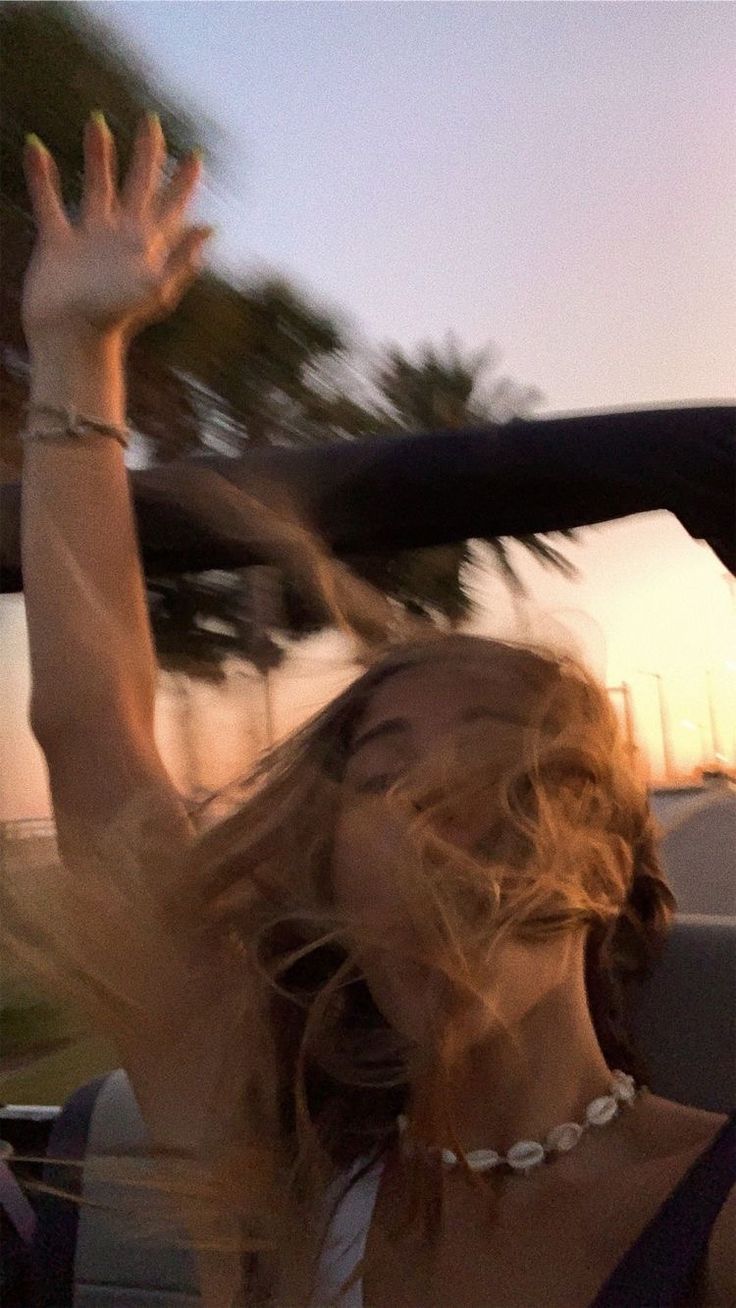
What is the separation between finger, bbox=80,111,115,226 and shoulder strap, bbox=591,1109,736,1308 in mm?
919

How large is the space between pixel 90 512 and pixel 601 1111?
723 mm

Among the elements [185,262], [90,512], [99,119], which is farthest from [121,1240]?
[99,119]

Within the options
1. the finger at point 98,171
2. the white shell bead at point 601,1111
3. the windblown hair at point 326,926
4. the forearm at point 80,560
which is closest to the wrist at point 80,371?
the forearm at point 80,560

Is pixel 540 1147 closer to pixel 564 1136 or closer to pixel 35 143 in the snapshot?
pixel 564 1136

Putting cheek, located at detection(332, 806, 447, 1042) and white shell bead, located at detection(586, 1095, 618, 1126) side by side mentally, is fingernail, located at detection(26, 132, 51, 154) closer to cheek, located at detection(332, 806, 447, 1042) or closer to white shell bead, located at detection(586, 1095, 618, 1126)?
cheek, located at detection(332, 806, 447, 1042)

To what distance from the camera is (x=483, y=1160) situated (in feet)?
3.53

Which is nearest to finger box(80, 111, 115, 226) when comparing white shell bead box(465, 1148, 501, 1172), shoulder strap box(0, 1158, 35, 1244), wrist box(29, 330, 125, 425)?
wrist box(29, 330, 125, 425)

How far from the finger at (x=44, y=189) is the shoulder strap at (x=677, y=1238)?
94 cm

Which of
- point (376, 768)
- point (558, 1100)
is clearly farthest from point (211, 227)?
point (558, 1100)

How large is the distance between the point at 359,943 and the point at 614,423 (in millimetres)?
485

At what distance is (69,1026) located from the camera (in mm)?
1169

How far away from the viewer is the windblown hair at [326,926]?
1.00 meters

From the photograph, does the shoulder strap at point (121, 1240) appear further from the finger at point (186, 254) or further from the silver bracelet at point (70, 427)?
the finger at point (186, 254)

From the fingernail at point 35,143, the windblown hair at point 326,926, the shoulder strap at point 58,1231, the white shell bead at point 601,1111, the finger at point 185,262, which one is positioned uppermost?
the fingernail at point 35,143
